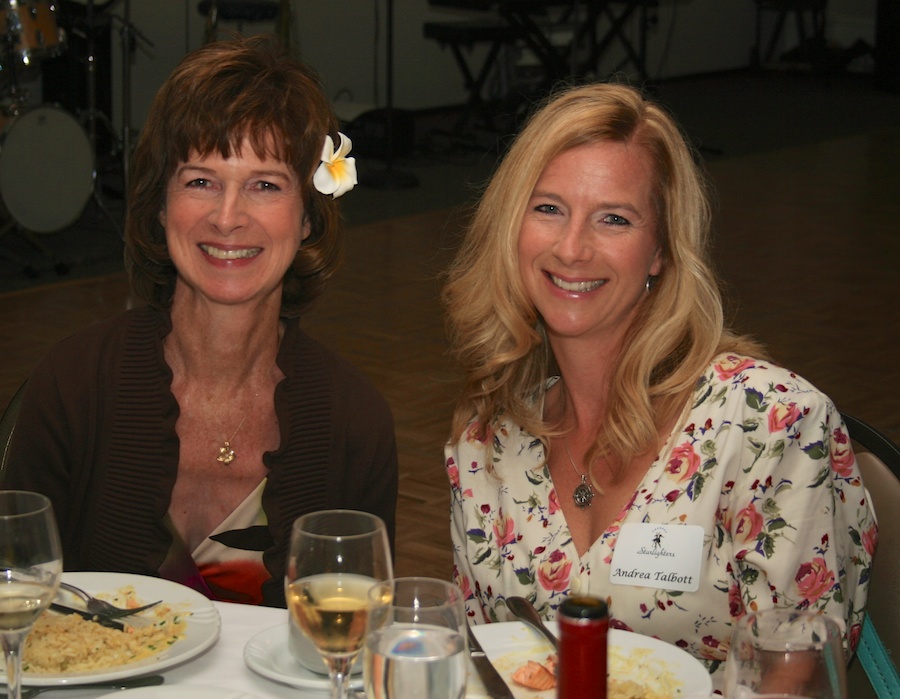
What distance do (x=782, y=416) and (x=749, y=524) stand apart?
0.53ft

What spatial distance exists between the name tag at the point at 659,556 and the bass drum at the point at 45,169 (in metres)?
5.36

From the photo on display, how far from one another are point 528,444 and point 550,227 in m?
0.35

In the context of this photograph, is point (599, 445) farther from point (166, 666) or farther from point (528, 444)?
point (166, 666)

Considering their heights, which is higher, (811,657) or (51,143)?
(811,657)

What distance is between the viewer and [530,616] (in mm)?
1465

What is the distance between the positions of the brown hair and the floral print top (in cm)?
68

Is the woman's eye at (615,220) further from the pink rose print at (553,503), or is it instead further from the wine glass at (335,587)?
the wine glass at (335,587)

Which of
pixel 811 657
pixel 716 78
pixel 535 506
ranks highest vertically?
pixel 811 657

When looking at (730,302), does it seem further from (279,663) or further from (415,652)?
(415,652)

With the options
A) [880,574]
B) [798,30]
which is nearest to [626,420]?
[880,574]

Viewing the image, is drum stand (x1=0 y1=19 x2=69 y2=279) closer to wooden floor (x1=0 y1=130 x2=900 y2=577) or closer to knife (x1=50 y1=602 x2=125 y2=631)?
wooden floor (x1=0 y1=130 x2=900 y2=577)

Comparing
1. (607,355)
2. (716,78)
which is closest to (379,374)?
(607,355)

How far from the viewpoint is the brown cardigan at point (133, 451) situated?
6.50 ft

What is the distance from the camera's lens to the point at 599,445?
199 cm
